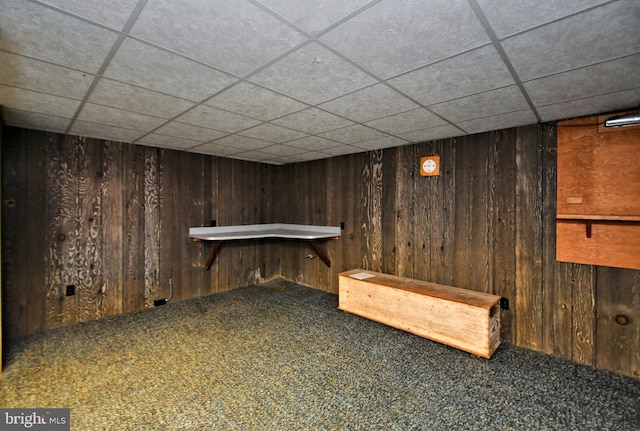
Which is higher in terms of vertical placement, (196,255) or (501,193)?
(501,193)

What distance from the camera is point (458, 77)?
1.66 meters

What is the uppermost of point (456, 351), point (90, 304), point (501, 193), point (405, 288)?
point (501, 193)

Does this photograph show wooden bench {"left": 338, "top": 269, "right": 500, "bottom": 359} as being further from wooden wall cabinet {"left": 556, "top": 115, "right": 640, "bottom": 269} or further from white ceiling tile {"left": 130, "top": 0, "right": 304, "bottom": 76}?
white ceiling tile {"left": 130, "top": 0, "right": 304, "bottom": 76}

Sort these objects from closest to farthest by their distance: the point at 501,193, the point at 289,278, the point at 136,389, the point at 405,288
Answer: the point at 136,389
the point at 501,193
the point at 405,288
the point at 289,278

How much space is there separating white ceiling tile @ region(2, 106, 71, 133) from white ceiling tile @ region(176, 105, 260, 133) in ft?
3.77

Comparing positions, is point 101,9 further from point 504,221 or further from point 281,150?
point 504,221

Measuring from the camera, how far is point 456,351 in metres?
2.54

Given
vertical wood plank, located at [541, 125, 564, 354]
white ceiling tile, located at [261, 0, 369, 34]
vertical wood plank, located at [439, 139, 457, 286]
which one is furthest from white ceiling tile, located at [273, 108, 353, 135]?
vertical wood plank, located at [541, 125, 564, 354]

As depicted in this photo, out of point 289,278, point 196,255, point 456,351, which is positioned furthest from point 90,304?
point 456,351

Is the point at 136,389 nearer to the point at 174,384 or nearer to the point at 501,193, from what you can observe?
the point at 174,384

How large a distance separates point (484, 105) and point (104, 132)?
12.1 feet

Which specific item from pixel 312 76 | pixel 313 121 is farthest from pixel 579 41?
pixel 313 121

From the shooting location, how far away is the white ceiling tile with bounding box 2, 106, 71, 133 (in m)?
2.33

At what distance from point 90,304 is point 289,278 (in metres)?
2.79
